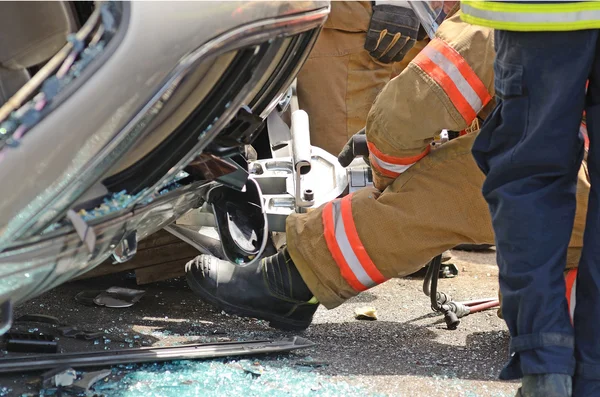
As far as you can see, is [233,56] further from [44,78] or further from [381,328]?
[381,328]

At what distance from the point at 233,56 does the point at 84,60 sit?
1.14ft

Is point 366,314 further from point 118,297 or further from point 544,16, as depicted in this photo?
point 544,16

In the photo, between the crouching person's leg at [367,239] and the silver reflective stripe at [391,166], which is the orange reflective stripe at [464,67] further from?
the silver reflective stripe at [391,166]

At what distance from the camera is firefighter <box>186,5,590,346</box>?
8.43ft

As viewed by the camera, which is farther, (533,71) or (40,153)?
(533,71)

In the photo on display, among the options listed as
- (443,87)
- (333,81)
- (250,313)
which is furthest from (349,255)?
(333,81)

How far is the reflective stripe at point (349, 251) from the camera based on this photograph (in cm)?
281

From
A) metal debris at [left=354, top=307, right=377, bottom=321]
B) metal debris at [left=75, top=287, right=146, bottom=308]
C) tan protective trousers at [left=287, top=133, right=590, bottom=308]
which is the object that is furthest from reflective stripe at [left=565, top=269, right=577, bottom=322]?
metal debris at [left=75, top=287, right=146, bottom=308]

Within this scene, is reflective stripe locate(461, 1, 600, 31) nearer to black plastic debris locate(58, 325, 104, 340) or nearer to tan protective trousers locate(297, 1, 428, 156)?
black plastic debris locate(58, 325, 104, 340)

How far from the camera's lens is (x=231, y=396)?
7.51ft

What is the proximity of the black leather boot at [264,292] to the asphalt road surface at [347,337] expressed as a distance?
0.06m

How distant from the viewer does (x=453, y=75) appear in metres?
2.56

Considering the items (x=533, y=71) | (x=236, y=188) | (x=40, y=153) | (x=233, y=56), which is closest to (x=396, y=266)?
(x=236, y=188)

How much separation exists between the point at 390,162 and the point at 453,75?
40 cm
